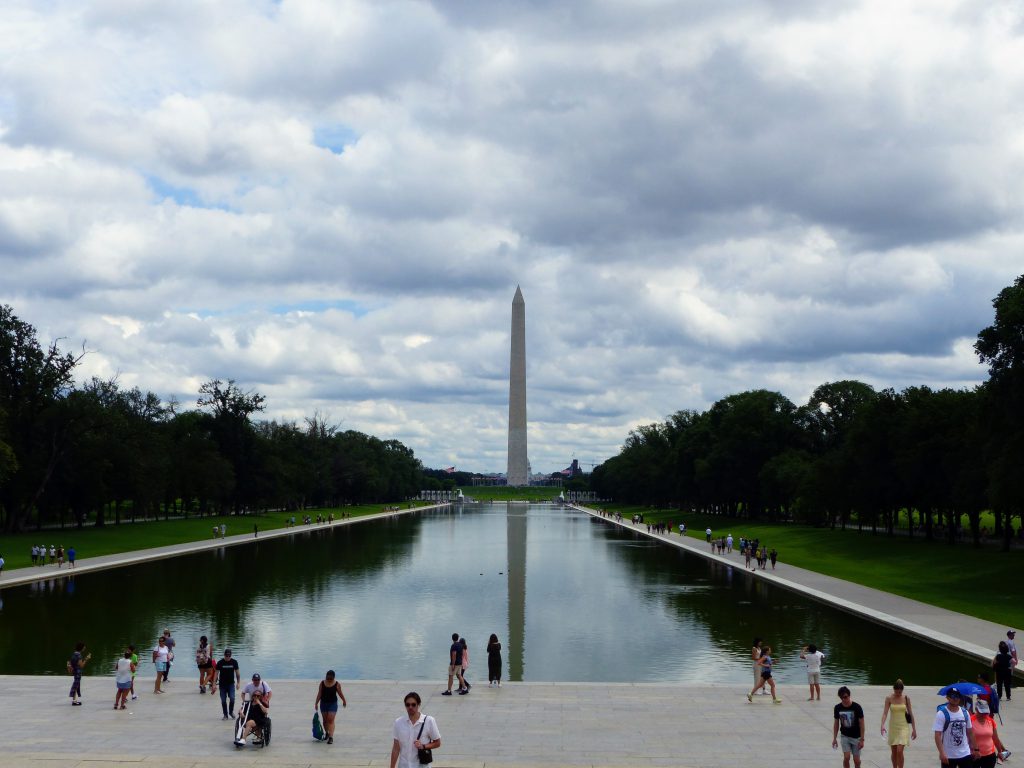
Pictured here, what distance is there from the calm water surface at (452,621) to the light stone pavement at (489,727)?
2785 millimetres

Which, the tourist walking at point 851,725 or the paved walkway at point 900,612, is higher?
the tourist walking at point 851,725

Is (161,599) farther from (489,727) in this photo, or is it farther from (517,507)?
(517,507)

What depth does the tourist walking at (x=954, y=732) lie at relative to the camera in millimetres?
11531

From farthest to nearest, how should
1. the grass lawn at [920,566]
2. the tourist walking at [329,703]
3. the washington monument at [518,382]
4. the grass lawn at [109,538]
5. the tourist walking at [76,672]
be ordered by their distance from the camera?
the washington monument at [518,382] < the grass lawn at [109,538] < the grass lawn at [920,566] < the tourist walking at [76,672] < the tourist walking at [329,703]

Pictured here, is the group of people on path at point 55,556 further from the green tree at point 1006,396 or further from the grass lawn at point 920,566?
the green tree at point 1006,396

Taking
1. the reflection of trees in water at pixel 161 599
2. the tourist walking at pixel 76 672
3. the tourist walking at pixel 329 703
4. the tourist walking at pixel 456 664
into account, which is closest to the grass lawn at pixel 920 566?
the tourist walking at pixel 456 664

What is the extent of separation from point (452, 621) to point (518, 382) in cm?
12615

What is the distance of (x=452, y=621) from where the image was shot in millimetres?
32031

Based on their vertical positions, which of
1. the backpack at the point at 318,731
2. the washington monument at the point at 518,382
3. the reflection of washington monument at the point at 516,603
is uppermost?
the washington monument at the point at 518,382

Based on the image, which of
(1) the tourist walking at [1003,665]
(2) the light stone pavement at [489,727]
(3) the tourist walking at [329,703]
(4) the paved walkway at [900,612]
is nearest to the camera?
(2) the light stone pavement at [489,727]

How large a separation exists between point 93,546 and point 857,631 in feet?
155

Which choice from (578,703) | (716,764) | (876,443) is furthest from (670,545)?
(716,764)

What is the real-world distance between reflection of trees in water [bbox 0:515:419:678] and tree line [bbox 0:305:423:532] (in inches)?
613

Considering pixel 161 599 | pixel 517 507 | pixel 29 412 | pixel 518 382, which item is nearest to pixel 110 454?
pixel 29 412
